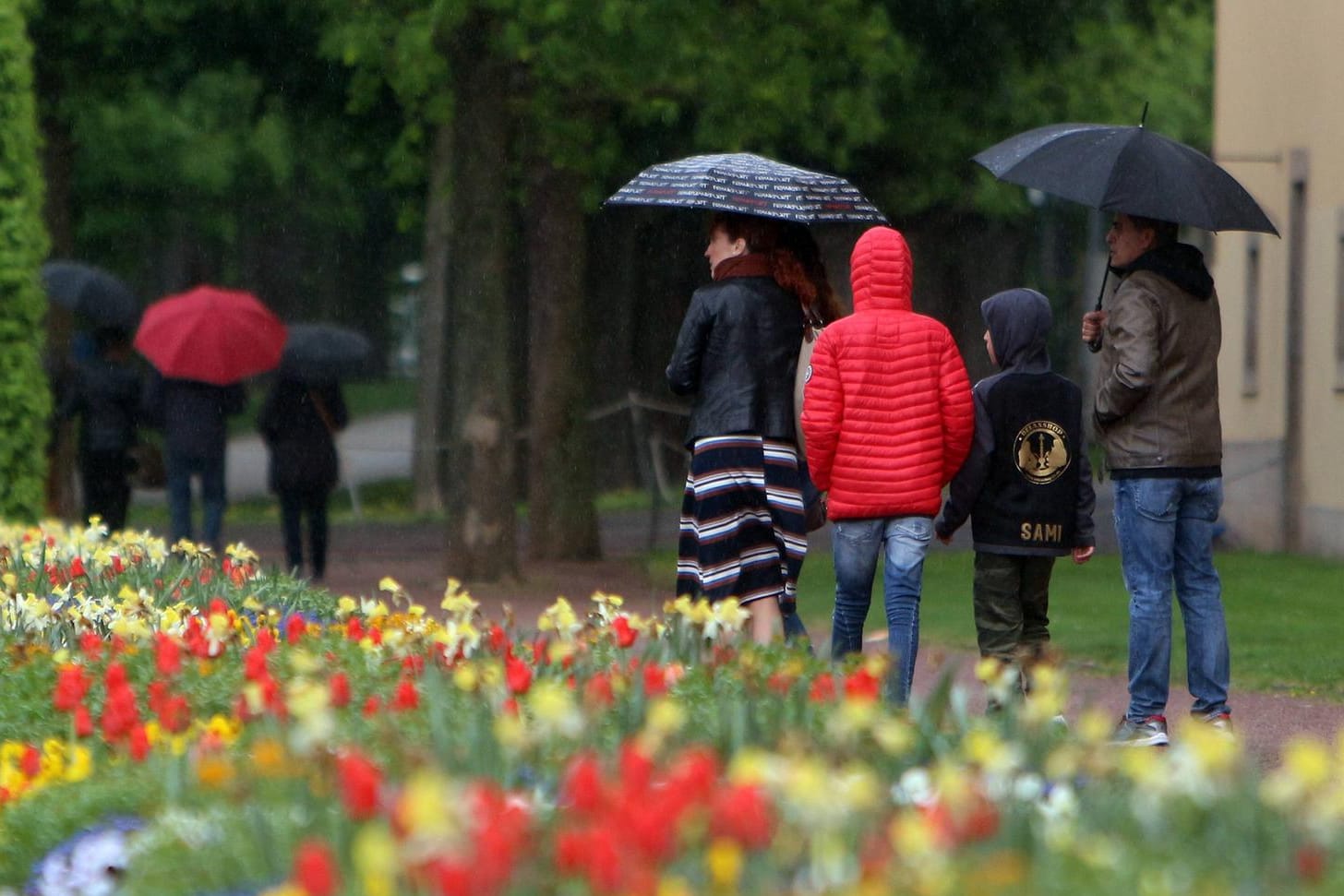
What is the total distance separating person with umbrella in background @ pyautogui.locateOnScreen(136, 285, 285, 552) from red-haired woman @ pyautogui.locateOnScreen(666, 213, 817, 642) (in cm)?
670

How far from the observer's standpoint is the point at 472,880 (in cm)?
282

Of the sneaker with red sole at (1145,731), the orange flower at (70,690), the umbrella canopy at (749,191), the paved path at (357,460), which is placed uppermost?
the umbrella canopy at (749,191)

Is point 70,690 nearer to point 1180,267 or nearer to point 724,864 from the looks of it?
point 724,864

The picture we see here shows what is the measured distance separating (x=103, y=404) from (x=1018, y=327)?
9.11 meters

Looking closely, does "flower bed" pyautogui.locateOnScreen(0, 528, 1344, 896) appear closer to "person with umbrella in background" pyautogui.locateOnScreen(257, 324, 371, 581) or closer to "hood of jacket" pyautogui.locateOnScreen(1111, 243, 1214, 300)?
"hood of jacket" pyautogui.locateOnScreen(1111, 243, 1214, 300)

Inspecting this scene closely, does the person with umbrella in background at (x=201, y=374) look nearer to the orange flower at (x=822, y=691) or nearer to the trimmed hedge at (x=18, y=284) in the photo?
the trimmed hedge at (x=18, y=284)

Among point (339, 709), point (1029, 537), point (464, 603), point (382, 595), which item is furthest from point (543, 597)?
point (339, 709)

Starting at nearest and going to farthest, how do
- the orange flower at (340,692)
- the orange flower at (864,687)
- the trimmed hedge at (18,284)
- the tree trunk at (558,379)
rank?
the orange flower at (864,687) → the orange flower at (340,692) → the trimmed hedge at (18,284) → the tree trunk at (558,379)

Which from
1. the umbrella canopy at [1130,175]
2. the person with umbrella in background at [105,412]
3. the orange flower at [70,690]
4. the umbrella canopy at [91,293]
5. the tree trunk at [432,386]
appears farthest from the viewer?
the tree trunk at [432,386]

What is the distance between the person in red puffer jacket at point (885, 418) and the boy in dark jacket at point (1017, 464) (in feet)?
0.37

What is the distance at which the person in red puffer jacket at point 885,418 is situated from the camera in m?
7.26

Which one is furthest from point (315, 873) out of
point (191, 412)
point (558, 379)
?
point (558, 379)

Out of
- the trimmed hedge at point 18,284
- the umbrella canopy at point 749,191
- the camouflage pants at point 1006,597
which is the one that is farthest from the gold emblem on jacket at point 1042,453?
the trimmed hedge at point 18,284

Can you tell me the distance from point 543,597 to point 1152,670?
755 cm
